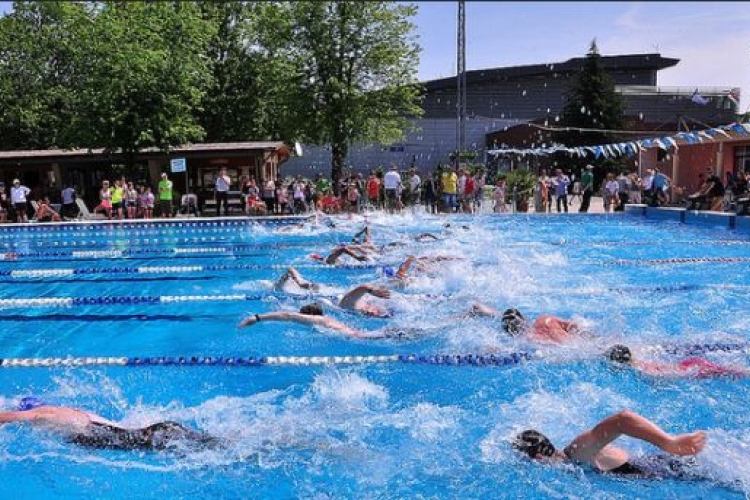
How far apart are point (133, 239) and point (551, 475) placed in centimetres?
1365

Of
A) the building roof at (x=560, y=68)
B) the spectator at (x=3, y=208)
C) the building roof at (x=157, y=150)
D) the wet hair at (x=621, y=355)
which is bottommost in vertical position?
the wet hair at (x=621, y=355)

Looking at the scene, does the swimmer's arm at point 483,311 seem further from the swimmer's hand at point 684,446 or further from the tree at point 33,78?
the tree at point 33,78

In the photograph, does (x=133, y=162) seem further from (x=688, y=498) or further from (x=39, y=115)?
(x=688, y=498)

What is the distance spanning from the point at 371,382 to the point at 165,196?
49.8ft

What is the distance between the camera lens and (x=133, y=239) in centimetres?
1566

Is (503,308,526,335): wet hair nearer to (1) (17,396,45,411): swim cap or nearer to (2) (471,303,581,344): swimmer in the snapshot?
(2) (471,303,581,344): swimmer

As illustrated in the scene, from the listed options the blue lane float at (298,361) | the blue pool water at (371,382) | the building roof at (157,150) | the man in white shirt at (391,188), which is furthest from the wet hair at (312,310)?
the building roof at (157,150)

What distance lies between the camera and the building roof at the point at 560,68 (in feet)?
115

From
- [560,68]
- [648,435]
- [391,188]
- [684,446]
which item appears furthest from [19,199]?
[560,68]

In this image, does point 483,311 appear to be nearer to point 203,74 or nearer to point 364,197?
point 364,197

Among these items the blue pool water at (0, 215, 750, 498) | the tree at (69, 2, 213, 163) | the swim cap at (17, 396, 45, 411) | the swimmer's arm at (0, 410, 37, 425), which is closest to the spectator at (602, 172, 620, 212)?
the blue pool water at (0, 215, 750, 498)

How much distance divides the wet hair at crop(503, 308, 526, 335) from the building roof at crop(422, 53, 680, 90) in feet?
102

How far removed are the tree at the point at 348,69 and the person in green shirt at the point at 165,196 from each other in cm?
770

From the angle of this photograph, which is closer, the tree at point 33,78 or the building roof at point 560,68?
the tree at point 33,78
